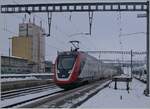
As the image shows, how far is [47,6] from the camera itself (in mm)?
33094

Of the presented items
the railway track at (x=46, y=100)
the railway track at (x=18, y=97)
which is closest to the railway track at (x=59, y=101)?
the railway track at (x=46, y=100)

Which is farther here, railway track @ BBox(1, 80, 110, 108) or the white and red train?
the white and red train

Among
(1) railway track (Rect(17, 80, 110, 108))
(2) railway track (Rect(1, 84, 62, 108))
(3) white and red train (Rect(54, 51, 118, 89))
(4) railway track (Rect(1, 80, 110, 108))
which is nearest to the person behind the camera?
(1) railway track (Rect(17, 80, 110, 108))

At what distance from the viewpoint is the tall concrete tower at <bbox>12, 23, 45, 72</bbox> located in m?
59.2

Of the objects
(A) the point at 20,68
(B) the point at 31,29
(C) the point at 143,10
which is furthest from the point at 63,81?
(A) the point at 20,68

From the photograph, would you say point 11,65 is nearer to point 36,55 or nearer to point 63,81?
point 36,55

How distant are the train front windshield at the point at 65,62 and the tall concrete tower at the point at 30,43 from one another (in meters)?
18.6

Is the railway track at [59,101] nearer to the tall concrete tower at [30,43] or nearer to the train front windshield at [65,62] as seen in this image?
the train front windshield at [65,62]

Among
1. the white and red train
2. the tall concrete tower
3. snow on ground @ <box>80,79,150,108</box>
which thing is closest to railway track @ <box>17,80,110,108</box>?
snow on ground @ <box>80,79,150,108</box>

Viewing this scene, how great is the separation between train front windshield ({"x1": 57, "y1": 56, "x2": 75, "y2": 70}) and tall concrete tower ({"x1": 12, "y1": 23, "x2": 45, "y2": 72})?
18.6 metres

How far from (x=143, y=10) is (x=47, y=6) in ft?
25.6

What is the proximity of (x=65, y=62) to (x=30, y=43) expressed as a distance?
3691 cm

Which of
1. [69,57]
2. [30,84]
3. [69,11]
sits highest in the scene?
[69,11]

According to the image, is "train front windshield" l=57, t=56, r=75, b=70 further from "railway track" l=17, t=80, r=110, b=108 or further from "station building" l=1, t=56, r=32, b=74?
"station building" l=1, t=56, r=32, b=74
